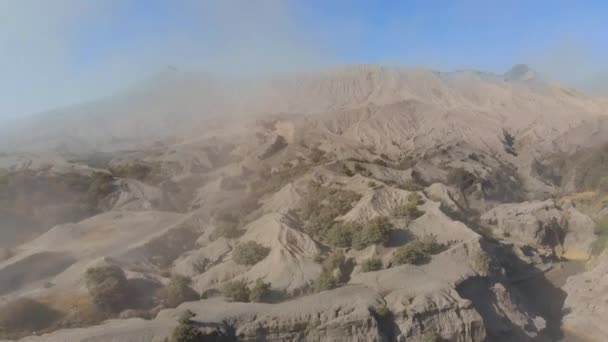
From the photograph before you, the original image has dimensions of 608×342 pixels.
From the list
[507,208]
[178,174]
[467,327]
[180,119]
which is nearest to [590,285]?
[467,327]

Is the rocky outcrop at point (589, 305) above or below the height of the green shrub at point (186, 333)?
below

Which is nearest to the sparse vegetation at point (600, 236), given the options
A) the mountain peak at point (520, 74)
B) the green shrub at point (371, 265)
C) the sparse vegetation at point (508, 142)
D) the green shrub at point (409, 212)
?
the green shrub at point (409, 212)

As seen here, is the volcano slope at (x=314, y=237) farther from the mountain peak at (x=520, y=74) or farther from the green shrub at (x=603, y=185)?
the mountain peak at (x=520, y=74)

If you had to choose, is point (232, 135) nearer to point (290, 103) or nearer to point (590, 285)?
point (290, 103)

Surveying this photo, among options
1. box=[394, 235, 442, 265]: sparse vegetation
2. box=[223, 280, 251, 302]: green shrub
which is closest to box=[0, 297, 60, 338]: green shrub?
box=[223, 280, 251, 302]: green shrub

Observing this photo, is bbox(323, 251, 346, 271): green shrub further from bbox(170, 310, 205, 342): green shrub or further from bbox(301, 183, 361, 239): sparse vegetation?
bbox(170, 310, 205, 342): green shrub

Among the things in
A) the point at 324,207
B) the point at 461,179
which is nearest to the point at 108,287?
the point at 324,207
